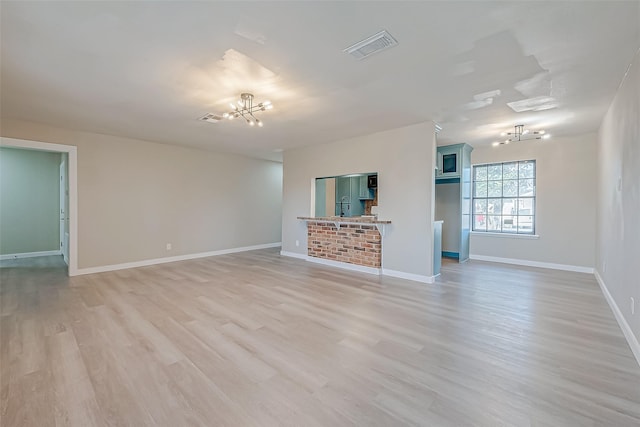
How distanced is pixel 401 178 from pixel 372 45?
9.34 feet

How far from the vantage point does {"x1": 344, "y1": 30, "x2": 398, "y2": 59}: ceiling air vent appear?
7.04ft

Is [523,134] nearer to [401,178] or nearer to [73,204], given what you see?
[401,178]

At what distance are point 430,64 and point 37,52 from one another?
3.43m

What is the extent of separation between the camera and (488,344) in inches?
97.9

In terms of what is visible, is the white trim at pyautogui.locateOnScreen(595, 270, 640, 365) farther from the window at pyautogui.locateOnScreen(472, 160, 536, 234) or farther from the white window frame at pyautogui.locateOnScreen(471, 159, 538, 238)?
the window at pyautogui.locateOnScreen(472, 160, 536, 234)

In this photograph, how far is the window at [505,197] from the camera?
6000 millimetres

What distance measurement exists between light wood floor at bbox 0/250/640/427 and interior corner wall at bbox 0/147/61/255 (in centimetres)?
334

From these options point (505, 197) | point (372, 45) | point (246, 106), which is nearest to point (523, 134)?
point (505, 197)

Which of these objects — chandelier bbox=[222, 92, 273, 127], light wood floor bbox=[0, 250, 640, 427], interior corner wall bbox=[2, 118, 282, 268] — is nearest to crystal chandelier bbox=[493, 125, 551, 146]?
light wood floor bbox=[0, 250, 640, 427]

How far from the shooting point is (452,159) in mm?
6336

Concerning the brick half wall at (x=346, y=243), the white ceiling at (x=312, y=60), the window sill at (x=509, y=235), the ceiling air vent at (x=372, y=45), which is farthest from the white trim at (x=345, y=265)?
the ceiling air vent at (x=372, y=45)

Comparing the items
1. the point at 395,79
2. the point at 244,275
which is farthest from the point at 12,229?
the point at 395,79

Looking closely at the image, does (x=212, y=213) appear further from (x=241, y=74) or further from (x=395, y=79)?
(x=395, y=79)

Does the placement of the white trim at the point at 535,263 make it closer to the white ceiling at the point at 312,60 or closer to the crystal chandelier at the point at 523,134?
the crystal chandelier at the point at 523,134
